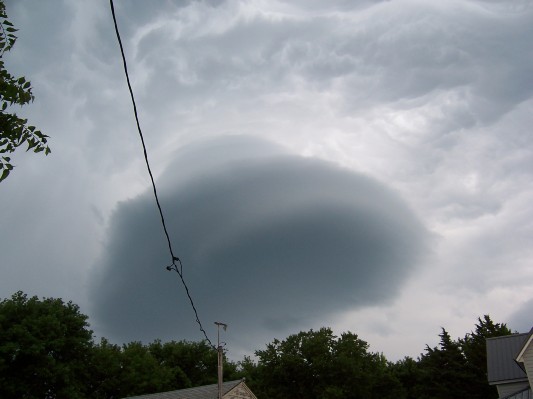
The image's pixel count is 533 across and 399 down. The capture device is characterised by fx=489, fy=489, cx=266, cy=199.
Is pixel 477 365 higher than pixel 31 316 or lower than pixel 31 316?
lower

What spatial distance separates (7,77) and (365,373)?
74524 millimetres

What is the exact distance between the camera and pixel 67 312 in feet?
210

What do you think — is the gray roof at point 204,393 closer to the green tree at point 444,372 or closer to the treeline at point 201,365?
the treeline at point 201,365

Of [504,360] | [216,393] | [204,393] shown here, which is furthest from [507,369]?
[204,393]

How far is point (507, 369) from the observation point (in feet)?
117

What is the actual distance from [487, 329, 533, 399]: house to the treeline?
2593 cm

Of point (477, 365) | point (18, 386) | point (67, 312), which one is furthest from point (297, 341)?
point (18, 386)

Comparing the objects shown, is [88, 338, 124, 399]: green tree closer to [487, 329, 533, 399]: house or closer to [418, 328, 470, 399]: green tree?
[418, 328, 470, 399]: green tree

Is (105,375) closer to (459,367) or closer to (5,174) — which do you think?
(459,367)

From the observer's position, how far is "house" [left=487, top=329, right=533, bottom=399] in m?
32.0

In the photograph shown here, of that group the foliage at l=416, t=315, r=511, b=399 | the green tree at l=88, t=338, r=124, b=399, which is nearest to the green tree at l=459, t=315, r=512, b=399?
the foliage at l=416, t=315, r=511, b=399

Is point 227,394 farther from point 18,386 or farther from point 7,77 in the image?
point 7,77

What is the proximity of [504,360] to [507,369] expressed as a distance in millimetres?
1206

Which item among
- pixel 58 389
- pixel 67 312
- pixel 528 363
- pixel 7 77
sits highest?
pixel 67 312
